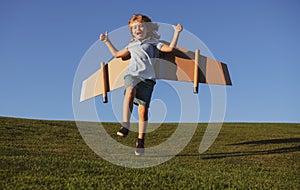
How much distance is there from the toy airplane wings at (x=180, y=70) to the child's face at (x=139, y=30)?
43cm

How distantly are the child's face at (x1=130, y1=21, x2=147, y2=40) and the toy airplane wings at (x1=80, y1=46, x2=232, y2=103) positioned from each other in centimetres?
43

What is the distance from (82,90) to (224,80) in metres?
2.33

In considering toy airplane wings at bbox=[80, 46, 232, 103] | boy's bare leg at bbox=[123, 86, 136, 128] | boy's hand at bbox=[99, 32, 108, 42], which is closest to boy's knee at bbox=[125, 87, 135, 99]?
boy's bare leg at bbox=[123, 86, 136, 128]

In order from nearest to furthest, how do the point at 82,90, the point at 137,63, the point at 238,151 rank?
the point at 137,63 < the point at 82,90 < the point at 238,151

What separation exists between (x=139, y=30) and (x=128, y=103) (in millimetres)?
1237

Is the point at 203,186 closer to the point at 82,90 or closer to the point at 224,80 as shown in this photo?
the point at 224,80

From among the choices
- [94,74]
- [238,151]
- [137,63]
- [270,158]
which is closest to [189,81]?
[137,63]

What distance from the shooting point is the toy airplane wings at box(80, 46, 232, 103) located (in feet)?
18.6

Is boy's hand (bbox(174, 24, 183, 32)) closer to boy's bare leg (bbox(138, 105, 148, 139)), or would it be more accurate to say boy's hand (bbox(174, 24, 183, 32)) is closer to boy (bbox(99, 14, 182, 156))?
boy (bbox(99, 14, 182, 156))

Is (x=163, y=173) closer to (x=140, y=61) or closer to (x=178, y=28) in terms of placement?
(x=140, y=61)

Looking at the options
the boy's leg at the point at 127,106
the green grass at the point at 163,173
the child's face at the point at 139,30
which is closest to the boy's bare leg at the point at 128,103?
the boy's leg at the point at 127,106

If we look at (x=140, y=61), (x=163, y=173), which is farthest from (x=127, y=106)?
(x=163, y=173)

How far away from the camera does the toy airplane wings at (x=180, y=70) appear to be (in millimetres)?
5684

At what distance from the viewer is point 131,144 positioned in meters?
12.0
